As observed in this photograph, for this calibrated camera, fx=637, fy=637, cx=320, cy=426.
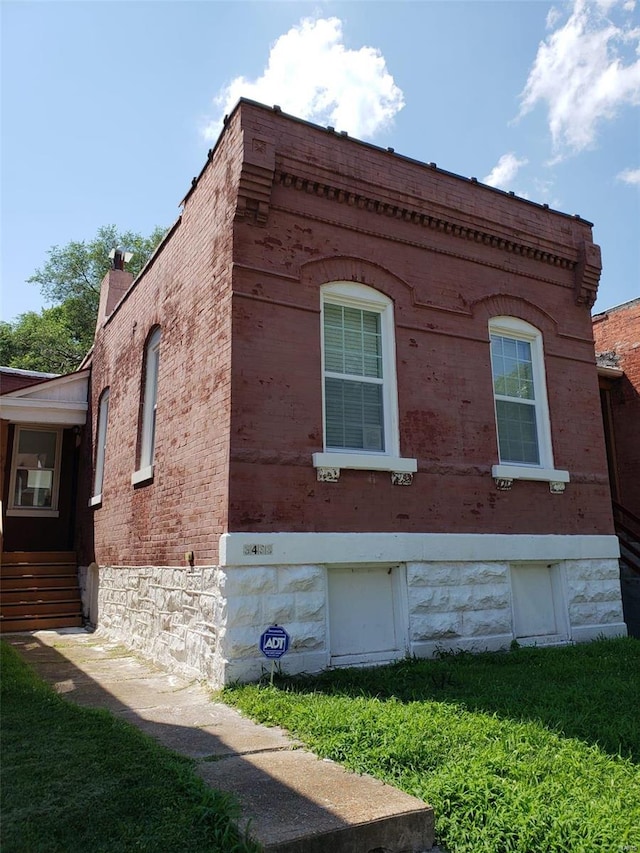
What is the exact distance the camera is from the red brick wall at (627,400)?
13.1 m

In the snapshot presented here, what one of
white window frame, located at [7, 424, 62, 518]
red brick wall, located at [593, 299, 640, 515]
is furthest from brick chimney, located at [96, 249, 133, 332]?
red brick wall, located at [593, 299, 640, 515]

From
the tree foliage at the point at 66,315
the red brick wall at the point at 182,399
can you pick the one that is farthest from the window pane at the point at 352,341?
the tree foliage at the point at 66,315

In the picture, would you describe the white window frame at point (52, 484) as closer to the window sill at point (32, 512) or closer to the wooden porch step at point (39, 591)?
the window sill at point (32, 512)

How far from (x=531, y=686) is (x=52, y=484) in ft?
38.2

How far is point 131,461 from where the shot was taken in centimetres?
1042

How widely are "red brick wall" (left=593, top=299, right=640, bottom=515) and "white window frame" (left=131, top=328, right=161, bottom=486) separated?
949 centimetres

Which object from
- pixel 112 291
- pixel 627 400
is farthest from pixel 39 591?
pixel 627 400

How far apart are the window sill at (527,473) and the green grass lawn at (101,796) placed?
5.93m

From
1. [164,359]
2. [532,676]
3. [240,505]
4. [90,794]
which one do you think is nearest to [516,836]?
[90,794]

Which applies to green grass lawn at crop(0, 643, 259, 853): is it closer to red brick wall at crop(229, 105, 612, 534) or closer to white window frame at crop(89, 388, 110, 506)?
red brick wall at crop(229, 105, 612, 534)

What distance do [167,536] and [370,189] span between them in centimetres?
543

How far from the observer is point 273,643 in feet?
21.1

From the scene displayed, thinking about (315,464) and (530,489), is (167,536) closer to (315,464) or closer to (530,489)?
(315,464)

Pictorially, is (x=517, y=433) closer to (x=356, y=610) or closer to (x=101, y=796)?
(x=356, y=610)
